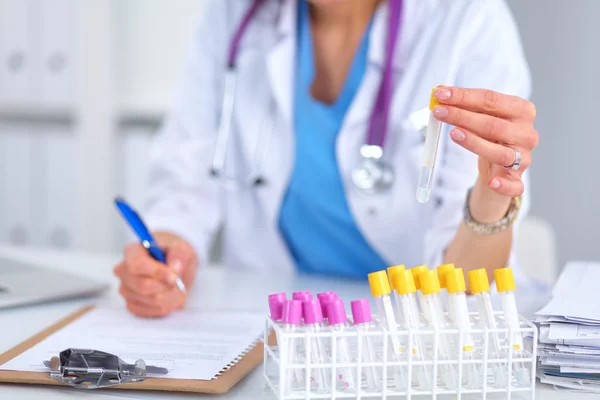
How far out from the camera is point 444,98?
2.48 ft

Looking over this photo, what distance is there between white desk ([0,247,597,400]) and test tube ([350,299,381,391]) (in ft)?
0.36

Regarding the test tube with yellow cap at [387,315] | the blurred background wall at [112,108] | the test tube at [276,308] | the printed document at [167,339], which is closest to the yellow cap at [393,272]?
the test tube with yellow cap at [387,315]

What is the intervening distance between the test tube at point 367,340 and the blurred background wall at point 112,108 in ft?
5.63

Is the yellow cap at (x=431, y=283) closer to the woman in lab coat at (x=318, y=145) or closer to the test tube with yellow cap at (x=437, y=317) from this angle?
the test tube with yellow cap at (x=437, y=317)

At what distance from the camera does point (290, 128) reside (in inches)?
54.2

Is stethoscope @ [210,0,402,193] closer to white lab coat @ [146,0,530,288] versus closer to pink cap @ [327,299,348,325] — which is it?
white lab coat @ [146,0,530,288]

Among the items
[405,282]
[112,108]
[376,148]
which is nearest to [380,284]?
[405,282]

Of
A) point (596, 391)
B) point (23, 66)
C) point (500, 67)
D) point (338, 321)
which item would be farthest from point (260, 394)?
point (23, 66)

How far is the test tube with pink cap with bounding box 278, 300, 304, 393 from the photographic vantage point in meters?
0.67

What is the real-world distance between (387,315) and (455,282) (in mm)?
75

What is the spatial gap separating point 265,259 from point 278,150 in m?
0.24

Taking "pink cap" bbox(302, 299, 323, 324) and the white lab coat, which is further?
the white lab coat

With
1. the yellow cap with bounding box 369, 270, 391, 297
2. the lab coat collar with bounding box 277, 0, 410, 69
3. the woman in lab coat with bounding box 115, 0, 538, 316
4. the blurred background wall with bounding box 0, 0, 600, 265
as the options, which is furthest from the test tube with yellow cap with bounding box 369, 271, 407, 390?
the blurred background wall with bounding box 0, 0, 600, 265

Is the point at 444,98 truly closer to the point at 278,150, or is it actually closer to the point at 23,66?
the point at 278,150
